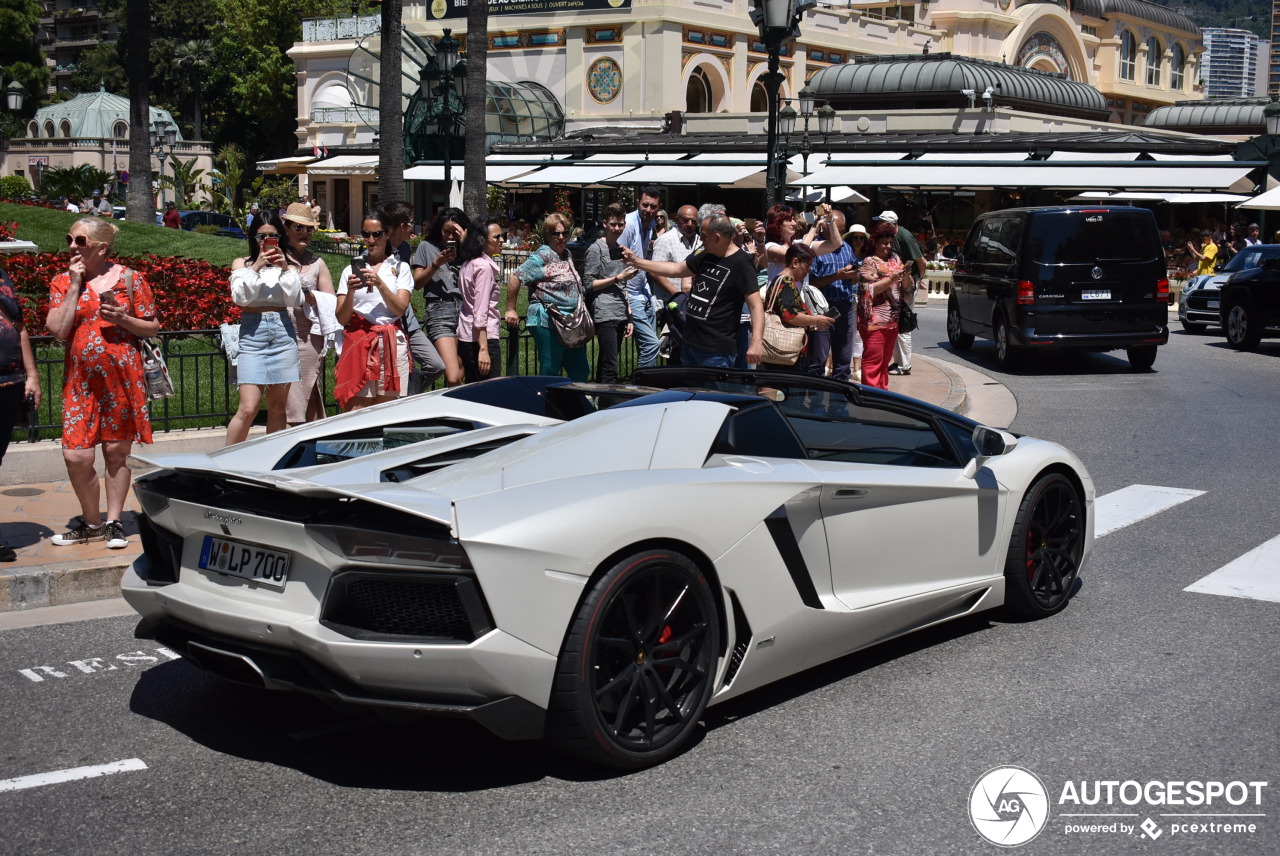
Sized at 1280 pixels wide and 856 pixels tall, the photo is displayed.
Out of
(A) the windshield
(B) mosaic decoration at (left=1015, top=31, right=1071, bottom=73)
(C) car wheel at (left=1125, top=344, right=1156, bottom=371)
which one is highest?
(B) mosaic decoration at (left=1015, top=31, right=1071, bottom=73)

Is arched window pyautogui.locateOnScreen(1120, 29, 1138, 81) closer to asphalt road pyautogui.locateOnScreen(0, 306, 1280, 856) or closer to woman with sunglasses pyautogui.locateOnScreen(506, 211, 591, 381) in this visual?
woman with sunglasses pyautogui.locateOnScreen(506, 211, 591, 381)

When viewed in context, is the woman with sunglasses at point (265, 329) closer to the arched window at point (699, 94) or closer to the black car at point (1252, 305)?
the black car at point (1252, 305)

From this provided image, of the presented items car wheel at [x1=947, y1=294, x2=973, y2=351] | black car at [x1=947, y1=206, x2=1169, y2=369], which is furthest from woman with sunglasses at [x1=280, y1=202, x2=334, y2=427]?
car wheel at [x1=947, y1=294, x2=973, y2=351]

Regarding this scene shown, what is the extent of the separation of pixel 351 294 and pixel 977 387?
903 centimetres

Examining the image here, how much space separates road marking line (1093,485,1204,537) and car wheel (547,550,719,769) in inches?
173

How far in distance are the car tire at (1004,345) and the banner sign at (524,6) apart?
40.8m

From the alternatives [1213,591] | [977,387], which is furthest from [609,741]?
[977,387]

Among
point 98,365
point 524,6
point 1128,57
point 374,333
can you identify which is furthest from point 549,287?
point 1128,57

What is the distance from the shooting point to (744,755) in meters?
4.82

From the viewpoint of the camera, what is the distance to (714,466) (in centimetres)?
496

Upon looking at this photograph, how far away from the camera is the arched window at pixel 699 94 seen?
5934cm

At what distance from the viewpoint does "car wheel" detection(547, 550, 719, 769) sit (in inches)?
173

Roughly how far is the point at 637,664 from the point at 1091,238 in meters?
13.7

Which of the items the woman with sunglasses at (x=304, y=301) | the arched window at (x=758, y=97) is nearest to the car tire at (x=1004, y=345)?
the woman with sunglasses at (x=304, y=301)
